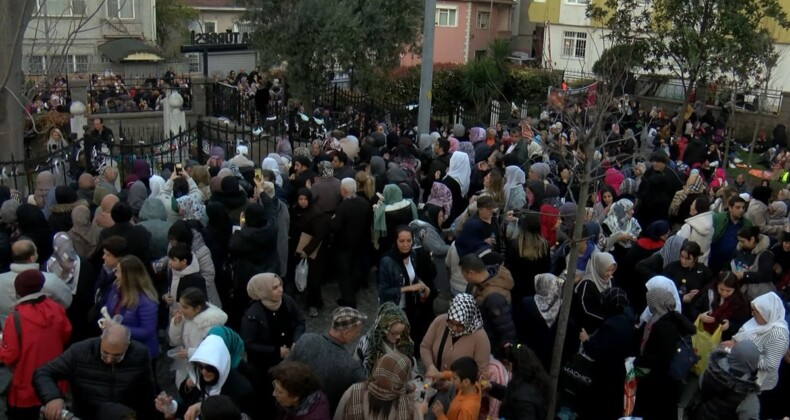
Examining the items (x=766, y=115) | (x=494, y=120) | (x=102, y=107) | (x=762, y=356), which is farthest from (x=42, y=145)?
(x=766, y=115)

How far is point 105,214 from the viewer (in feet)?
24.5

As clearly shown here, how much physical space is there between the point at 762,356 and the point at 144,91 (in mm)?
17789

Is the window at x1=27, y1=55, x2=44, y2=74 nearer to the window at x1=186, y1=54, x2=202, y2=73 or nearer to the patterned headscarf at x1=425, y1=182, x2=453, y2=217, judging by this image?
the patterned headscarf at x1=425, y1=182, x2=453, y2=217

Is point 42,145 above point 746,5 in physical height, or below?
below

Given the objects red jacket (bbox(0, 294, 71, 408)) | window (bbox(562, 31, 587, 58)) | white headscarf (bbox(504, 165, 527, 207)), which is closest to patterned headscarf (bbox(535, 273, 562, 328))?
white headscarf (bbox(504, 165, 527, 207))

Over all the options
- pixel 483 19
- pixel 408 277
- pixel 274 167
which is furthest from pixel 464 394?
pixel 483 19

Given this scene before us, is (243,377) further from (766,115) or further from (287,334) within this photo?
(766,115)

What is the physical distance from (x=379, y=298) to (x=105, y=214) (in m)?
2.87

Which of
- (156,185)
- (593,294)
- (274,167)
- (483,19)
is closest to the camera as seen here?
(593,294)

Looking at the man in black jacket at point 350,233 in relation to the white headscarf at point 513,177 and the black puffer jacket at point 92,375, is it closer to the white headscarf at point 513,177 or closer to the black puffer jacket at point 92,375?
the white headscarf at point 513,177

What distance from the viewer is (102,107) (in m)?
19.4

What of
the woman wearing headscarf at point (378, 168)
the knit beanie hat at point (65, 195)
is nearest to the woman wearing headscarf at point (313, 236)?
the woman wearing headscarf at point (378, 168)

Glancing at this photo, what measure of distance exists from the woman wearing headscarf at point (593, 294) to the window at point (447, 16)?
3755 centimetres

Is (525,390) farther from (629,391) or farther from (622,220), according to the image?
(622,220)
